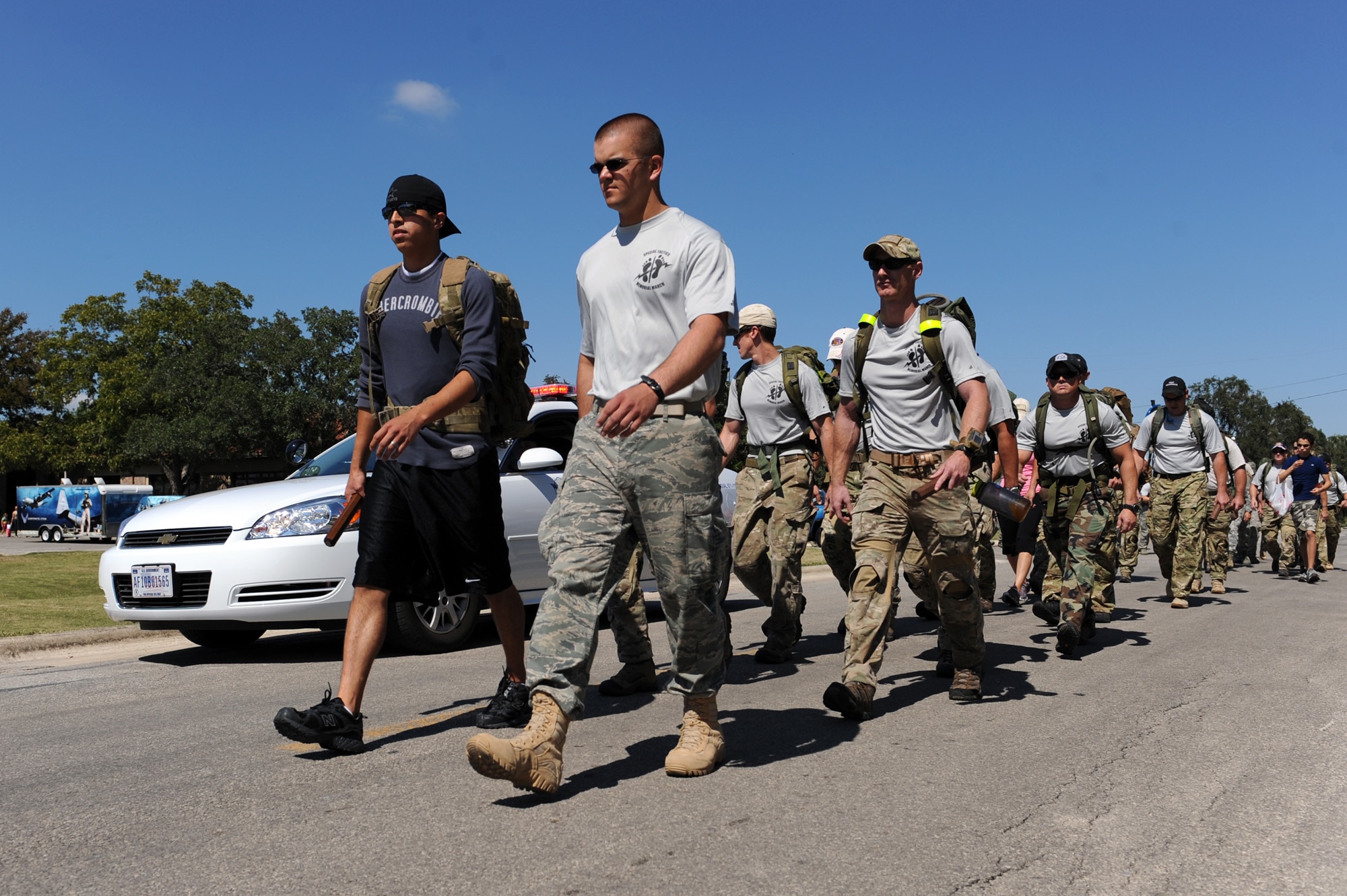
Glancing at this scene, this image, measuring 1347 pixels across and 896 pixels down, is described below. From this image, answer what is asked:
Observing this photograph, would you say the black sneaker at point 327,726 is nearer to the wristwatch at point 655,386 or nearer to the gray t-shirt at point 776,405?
the wristwatch at point 655,386

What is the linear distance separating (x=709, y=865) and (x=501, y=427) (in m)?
2.36

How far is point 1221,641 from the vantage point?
8.03 meters

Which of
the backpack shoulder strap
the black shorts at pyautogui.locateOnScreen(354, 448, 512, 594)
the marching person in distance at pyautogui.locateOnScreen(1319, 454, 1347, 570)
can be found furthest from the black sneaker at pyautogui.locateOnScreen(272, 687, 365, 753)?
the marching person in distance at pyautogui.locateOnScreen(1319, 454, 1347, 570)

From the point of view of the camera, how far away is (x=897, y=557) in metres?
5.42

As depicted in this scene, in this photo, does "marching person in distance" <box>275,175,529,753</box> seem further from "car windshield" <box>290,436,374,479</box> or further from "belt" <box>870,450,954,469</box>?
"car windshield" <box>290,436,374,479</box>


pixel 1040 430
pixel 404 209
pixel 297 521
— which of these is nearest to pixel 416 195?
pixel 404 209

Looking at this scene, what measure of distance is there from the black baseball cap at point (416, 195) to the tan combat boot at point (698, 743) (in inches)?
89.3

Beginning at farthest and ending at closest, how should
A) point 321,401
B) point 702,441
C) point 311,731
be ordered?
point 321,401, point 311,731, point 702,441

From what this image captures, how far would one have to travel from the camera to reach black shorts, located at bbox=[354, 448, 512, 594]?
4449 mm

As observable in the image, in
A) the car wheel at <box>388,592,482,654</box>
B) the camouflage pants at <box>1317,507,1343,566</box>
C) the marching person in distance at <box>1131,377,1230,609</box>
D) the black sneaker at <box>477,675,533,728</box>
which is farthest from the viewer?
the camouflage pants at <box>1317,507,1343,566</box>

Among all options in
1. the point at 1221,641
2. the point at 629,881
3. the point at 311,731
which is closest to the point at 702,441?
the point at 629,881

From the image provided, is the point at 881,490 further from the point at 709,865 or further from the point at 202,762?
Answer: the point at 202,762

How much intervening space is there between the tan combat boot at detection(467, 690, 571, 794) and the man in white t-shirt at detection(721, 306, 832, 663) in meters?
3.48

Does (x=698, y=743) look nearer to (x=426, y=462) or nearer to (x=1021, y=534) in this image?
(x=426, y=462)
